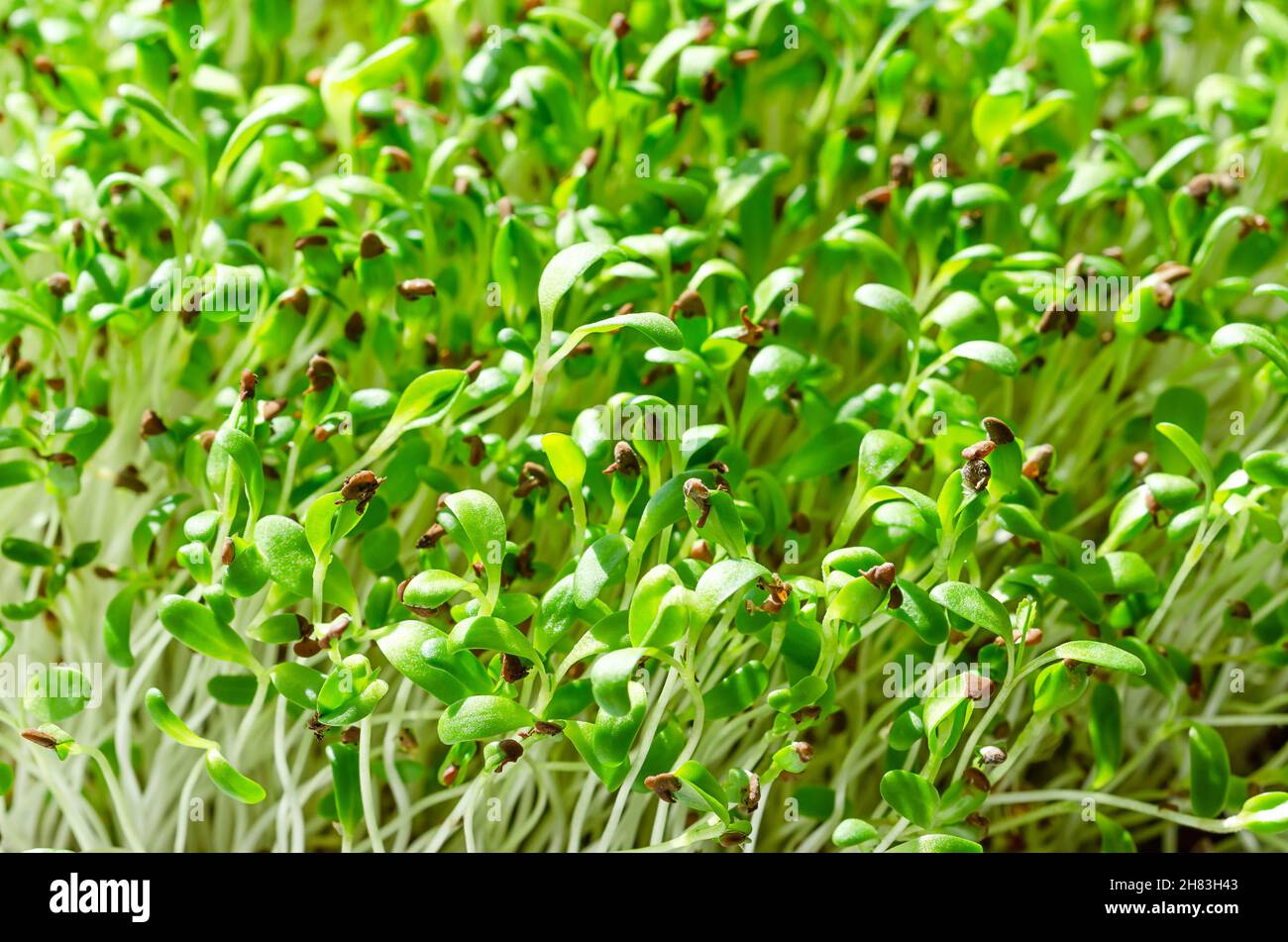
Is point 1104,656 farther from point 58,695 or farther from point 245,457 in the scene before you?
point 58,695

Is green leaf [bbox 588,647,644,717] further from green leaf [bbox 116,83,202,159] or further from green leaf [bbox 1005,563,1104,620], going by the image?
green leaf [bbox 116,83,202,159]

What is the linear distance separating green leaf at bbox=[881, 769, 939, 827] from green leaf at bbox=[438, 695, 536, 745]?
233 mm

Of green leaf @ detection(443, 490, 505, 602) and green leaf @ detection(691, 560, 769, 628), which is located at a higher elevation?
green leaf @ detection(443, 490, 505, 602)

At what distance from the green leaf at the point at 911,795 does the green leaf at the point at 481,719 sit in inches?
9.2

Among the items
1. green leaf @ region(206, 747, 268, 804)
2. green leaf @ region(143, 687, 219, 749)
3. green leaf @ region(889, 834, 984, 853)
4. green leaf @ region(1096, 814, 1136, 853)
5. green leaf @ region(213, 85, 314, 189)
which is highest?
green leaf @ region(213, 85, 314, 189)

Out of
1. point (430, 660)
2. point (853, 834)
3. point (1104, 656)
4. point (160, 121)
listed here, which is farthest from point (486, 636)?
point (160, 121)

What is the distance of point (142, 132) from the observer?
103cm

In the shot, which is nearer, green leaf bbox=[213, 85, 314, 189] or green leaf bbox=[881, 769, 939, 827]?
green leaf bbox=[881, 769, 939, 827]

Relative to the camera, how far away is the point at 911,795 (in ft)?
2.36

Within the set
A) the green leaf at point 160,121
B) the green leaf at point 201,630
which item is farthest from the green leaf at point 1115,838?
the green leaf at point 160,121

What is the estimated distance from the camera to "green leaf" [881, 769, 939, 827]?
0.71 meters

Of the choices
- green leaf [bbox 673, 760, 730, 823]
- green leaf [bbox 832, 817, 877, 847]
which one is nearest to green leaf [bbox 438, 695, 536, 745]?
green leaf [bbox 673, 760, 730, 823]

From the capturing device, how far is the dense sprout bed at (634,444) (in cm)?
72

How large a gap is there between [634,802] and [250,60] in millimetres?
825
